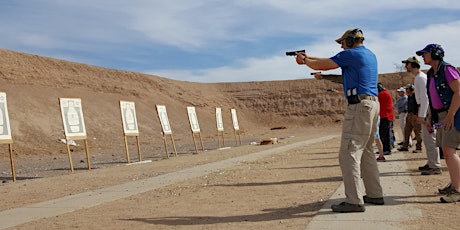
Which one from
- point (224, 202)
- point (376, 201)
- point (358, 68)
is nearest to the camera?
point (358, 68)

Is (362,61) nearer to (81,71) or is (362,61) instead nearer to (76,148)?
(76,148)

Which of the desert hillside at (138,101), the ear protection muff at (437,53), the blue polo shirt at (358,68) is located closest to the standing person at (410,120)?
the desert hillside at (138,101)

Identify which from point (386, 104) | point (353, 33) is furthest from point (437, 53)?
point (386, 104)

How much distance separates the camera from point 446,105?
618cm

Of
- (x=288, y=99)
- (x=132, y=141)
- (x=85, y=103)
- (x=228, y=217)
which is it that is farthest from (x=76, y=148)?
(x=288, y=99)

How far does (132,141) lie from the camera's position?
117 ft

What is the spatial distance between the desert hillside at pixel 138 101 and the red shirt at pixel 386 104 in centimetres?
105

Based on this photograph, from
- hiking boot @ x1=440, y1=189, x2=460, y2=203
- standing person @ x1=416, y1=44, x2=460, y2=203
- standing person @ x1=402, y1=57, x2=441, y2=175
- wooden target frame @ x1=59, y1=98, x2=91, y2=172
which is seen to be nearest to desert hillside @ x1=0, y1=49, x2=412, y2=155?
standing person @ x1=402, y1=57, x2=441, y2=175

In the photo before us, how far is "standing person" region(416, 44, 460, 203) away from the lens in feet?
19.3

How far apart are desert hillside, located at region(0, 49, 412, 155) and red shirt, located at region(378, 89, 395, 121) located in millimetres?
1051

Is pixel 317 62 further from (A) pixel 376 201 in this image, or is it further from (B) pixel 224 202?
(B) pixel 224 202

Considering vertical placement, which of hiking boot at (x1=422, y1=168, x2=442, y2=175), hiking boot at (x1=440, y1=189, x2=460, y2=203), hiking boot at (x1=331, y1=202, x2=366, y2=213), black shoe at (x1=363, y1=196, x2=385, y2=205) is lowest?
hiking boot at (x1=422, y1=168, x2=442, y2=175)

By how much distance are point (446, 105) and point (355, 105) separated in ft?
4.60

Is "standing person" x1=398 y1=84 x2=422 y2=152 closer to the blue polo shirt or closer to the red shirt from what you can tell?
the red shirt
